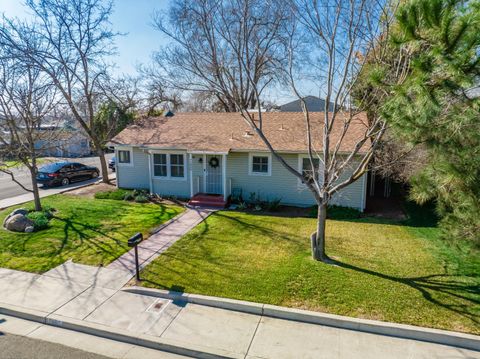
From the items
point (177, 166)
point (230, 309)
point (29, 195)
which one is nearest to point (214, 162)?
point (177, 166)

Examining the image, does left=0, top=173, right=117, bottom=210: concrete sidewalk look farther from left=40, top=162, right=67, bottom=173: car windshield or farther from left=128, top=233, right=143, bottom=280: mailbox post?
left=128, top=233, right=143, bottom=280: mailbox post

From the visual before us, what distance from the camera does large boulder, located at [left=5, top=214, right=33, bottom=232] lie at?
10.4 m

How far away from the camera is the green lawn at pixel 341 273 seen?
6074 millimetres

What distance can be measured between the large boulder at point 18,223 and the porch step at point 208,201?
6.07 m

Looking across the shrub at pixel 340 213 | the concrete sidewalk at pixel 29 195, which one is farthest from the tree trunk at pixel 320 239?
the concrete sidewalk at pixel 29 195

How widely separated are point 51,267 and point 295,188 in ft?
31.4

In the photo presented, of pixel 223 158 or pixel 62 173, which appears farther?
pixel 62 173

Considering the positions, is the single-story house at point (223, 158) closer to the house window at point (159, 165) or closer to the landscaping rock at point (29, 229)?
the house window at point (159, 165)

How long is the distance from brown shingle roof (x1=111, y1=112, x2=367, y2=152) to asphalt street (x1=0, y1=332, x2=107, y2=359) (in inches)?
383

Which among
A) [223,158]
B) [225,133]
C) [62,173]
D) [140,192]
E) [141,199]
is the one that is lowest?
[141,199]

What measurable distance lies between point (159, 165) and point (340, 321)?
12104 mm

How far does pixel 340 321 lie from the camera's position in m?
5.66

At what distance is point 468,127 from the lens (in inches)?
183

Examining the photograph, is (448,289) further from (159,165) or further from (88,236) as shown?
(159,165)
